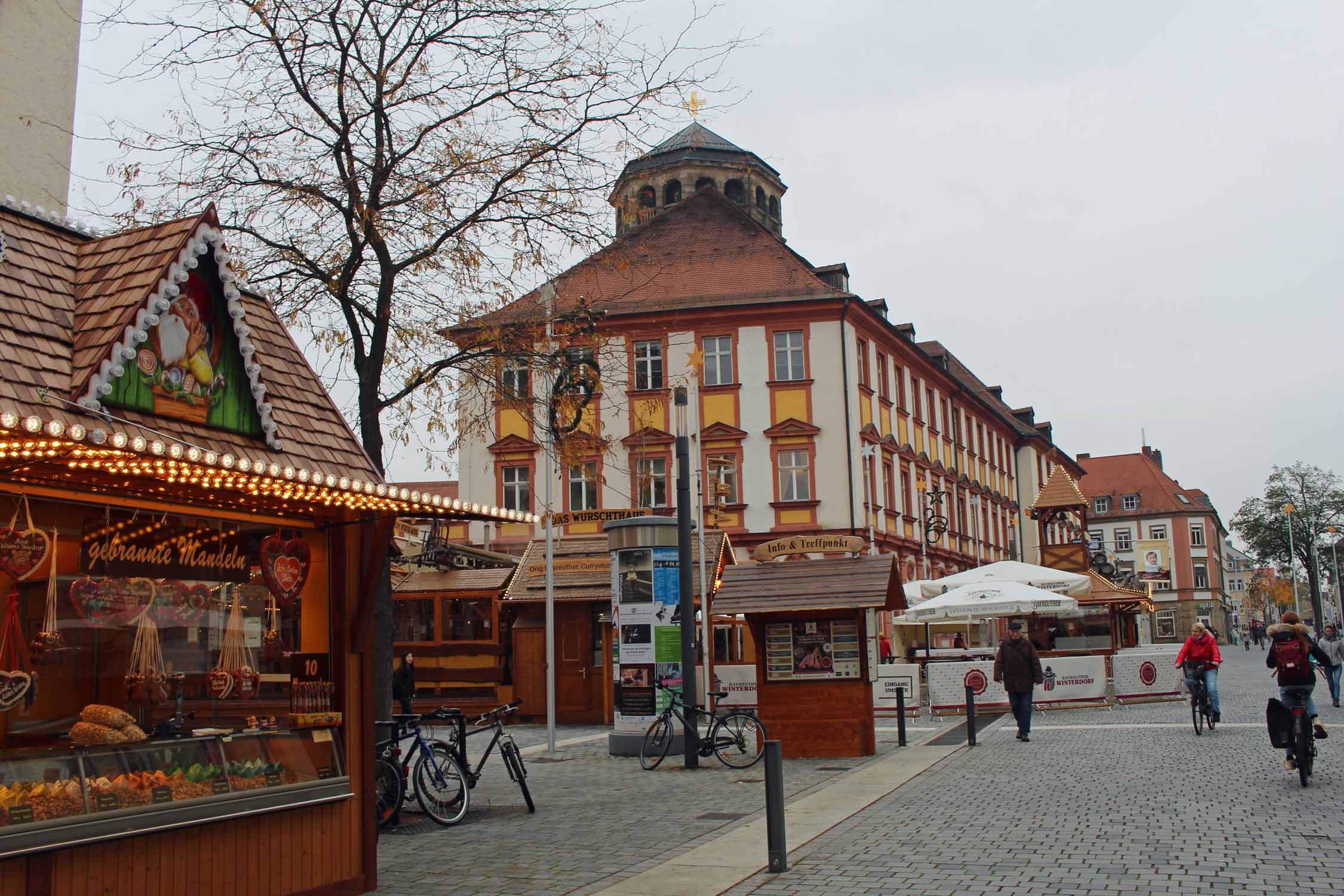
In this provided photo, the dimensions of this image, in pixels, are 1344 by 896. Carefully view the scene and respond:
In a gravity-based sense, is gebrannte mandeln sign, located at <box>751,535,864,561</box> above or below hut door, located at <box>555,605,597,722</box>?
above

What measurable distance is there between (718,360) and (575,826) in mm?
30342

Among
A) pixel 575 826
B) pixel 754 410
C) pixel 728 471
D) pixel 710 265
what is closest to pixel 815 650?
pixel 575 826

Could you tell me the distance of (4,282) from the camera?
7676 millimetres

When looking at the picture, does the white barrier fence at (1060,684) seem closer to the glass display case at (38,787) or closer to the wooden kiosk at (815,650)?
the wooden kiosk at (815,650)

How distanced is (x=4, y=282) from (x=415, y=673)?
2067 centimetres

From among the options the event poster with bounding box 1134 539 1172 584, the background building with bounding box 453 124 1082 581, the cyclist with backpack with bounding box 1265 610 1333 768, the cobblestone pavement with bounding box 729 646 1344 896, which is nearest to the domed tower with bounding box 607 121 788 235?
the background building with bounding box 453 124 1082 581

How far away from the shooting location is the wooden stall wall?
18.1 meters

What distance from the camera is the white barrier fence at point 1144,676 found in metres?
26.6

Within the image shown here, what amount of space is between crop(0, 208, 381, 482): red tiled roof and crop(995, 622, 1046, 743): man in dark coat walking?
506 inches

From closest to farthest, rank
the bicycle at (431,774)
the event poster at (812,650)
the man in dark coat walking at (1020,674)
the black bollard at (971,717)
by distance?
→ the bicycle at (431,774) < the event poster at (812,650) < the black bollard at (971,717) < the man in dark coat walking at (1020,674)

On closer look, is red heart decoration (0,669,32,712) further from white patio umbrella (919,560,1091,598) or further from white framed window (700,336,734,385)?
white framed window (700,336,734,385)

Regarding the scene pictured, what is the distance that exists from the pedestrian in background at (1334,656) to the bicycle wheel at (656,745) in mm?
11634

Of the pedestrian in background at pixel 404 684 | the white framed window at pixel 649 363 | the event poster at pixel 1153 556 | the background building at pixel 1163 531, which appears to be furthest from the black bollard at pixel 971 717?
the event poster at pixel 1153 556

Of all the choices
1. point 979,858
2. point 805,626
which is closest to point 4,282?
point 979,858
